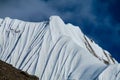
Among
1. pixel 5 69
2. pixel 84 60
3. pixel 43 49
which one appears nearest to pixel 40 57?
pixel 43 49

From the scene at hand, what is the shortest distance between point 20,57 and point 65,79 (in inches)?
1491

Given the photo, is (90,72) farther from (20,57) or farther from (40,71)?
(20,57)

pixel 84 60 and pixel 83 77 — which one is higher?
pixel 84 60

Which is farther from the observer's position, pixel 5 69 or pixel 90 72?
pixel 90 72

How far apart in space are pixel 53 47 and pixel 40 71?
19.7 metres

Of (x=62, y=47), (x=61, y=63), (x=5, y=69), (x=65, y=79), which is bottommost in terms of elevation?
(x=5, y=69)

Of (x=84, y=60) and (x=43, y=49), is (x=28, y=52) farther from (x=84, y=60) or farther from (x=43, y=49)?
(x=84, y=60)

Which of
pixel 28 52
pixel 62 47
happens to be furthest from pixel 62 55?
pixel 28 52

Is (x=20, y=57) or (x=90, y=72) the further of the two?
(x=20, y=57)

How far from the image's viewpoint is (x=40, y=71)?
181 metres

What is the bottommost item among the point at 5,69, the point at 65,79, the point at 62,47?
the point at 5,69

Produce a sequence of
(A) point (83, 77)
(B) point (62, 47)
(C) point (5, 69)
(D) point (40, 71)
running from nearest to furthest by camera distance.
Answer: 1. (C) point (5, 69)
2. (A) point (83, 77)
3. (D) point (40, 71)
4. (B) point (62, 47)

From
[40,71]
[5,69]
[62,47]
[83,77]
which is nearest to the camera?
[5,69]

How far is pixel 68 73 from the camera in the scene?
174375 mm
